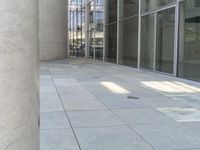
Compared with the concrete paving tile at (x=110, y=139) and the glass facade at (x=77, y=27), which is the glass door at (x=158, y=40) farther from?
the glass facade at (x=77, y=27)

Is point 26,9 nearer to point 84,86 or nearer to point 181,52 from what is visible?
point 84,86

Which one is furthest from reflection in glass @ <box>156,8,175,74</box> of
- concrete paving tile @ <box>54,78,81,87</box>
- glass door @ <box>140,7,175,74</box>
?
concrete paving tile @ <box>54,78,81,87</box>

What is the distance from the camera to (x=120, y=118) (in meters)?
7.11

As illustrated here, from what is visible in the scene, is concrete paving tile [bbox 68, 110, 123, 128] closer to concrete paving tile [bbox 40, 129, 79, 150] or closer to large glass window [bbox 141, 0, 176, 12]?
concrete paving tile [bbox 40, 129, 79, 150]

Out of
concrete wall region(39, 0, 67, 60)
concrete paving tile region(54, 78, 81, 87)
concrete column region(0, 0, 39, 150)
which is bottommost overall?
concrete paving tile region(54, 78, 81, 87)

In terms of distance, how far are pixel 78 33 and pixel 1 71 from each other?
45057mm

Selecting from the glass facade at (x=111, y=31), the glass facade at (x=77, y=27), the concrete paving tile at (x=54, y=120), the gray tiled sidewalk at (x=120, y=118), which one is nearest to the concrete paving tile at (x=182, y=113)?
the gray tiled sidewalk at (x=120, y=118)

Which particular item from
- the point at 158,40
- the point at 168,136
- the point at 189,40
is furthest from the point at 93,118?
the point at 158,40

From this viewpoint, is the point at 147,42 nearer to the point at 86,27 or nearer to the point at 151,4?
the point at 151,4

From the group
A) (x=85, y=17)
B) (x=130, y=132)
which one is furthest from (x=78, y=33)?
(x=130, y=132)

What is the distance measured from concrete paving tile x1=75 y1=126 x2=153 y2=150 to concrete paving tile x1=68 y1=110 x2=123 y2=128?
1.05 ft

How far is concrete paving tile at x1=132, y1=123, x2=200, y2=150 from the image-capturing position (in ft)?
17.2

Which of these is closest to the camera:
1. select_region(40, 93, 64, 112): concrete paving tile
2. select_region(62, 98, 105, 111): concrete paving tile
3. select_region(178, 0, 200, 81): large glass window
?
select_region(40, 93, 64, 112): concrete paving tile

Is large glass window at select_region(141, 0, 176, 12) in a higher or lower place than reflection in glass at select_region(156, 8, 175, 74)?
higher
